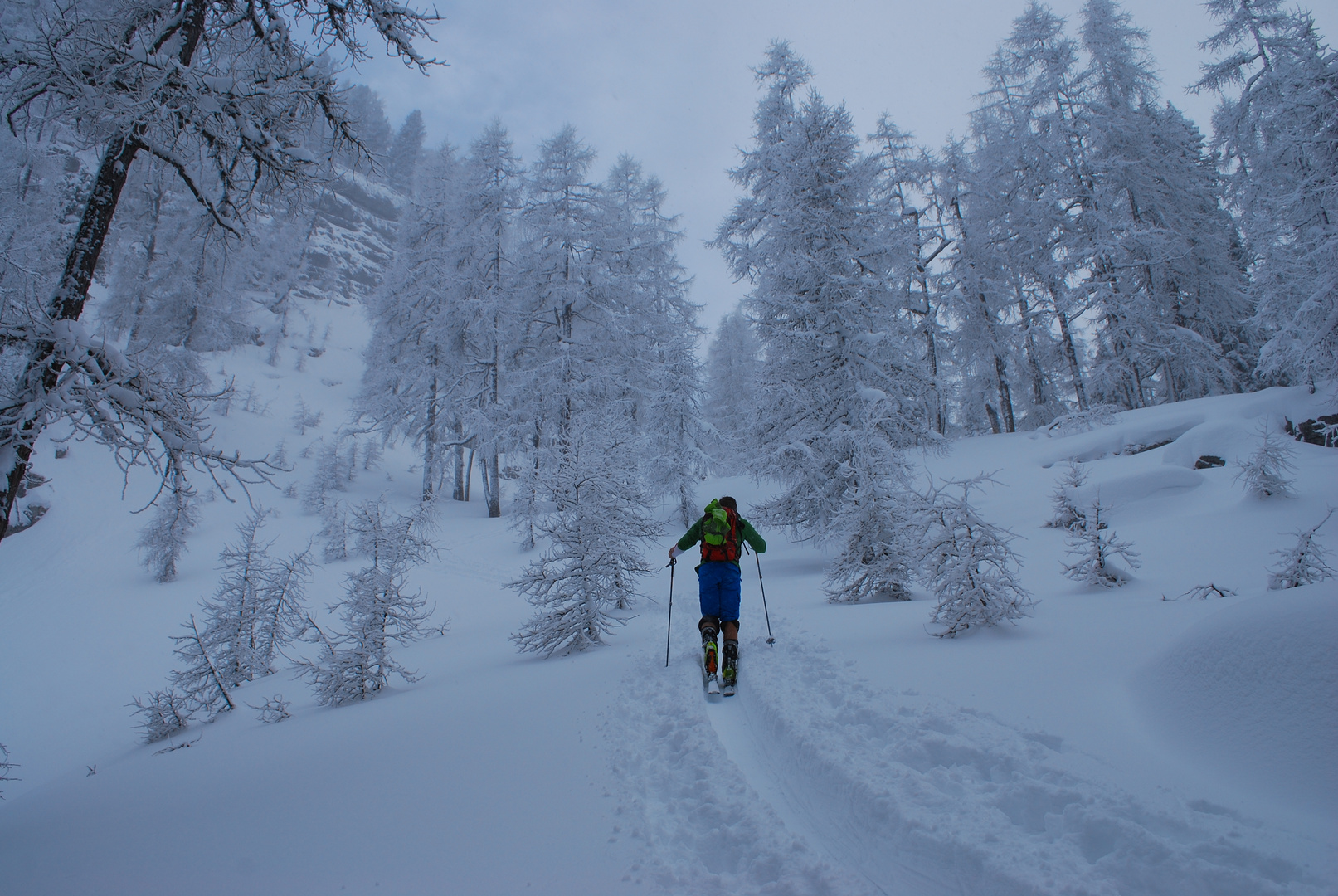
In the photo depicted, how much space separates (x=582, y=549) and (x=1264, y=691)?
5958 millimetres

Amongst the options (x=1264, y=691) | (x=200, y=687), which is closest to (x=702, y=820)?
(x=1264, y=691)

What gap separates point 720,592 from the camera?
5398 millimetres

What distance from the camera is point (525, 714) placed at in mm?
4445

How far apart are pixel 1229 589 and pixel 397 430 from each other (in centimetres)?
2546

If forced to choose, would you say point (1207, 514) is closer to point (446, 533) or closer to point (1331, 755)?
point (1331, 755)

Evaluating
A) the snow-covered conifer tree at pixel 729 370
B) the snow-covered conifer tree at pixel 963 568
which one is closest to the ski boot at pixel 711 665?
the snow-covered conifer tree at pixel 963 568

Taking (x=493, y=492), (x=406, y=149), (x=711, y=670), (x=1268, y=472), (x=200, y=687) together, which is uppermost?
(x=406, y=149)

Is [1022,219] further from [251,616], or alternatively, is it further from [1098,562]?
[251,616]

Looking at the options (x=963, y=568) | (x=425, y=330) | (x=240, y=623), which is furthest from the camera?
(x=425, y=330)

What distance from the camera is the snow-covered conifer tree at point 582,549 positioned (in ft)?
22.1

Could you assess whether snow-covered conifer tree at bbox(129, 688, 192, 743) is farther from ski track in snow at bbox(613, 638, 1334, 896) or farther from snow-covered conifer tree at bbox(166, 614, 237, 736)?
ski track in snow at bbox(613, 638, 1334, 896)

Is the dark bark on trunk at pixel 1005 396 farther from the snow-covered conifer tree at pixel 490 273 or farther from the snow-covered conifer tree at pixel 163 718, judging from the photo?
the snow-covered conifer tree at pixel 163 718

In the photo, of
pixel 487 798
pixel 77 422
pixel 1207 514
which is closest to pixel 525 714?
pixel 487 798

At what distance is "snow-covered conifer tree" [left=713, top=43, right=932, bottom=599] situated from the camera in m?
11.1
